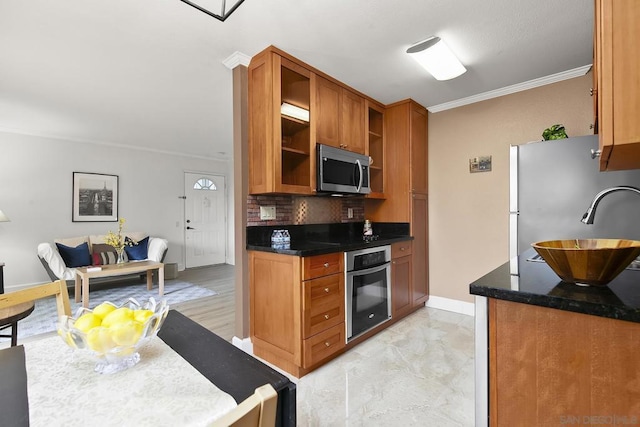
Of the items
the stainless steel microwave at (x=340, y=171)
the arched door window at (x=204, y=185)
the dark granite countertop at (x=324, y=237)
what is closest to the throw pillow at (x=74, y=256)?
the arched door window at (x=204, y=185)

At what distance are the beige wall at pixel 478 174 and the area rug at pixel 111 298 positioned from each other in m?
3.32

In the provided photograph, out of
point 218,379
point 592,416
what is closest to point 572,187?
point 592,416

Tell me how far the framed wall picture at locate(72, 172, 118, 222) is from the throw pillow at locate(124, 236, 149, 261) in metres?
0.67

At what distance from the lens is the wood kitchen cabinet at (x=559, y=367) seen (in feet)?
2.53

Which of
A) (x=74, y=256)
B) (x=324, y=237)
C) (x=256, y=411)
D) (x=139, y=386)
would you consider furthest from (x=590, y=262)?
(x=74, y=256)

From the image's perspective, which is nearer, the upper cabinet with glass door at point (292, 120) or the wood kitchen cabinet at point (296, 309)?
the wood kitchen cabinet at point (296, 309)

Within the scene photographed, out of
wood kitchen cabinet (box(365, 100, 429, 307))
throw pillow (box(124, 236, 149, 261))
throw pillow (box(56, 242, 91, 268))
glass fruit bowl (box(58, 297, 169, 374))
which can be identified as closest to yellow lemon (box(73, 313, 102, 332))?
glass fruit bowl (box(58, 297, 169, 374))

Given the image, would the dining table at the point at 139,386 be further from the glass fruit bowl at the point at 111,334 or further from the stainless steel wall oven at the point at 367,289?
the stainless steel wall oven at the point at 367,289

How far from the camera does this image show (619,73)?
→ 77cm

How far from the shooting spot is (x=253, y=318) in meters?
2.36

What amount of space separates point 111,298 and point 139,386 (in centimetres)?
432

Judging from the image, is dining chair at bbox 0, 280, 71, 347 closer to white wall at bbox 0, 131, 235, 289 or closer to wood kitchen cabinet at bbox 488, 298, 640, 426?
wood kitchen cabinet at bbox 488, 298, 640, 426

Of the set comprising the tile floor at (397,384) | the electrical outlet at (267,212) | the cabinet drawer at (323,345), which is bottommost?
the tile floor at (397,384)

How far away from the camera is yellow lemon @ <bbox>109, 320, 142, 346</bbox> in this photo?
700mm
